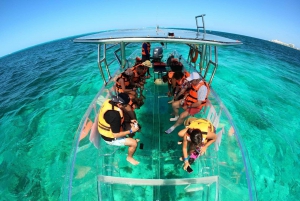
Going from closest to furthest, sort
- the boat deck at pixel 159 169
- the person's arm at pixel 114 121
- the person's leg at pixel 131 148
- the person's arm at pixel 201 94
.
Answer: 1. the boat deck at pixel 159 169
2. the person's arm at pixel 114 121
3. the person's leg at pixel 131 148
4. the person's arm at pixel 201 94

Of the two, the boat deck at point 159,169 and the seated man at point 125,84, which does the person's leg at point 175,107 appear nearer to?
the boat deck at point 159,169

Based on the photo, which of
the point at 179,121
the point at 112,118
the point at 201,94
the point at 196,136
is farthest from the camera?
the point at 179,121

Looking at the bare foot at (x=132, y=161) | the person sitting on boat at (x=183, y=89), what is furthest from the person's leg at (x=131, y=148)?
the person sitting on boat at (x=183, y=89)

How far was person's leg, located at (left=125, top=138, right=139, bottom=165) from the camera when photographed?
9.23ft

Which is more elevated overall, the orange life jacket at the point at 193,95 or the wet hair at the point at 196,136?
the orange life jacket at the point at 193,95

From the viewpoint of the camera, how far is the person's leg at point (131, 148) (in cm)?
281

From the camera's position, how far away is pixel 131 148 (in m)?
2.88

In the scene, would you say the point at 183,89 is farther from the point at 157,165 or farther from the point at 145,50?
the point at 145,50

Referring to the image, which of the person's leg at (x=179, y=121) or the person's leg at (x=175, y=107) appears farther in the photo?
the person's leg at (x=175, y=107)

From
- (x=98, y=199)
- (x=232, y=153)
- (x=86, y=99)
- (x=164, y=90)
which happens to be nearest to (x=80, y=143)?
(x=98, y=199)

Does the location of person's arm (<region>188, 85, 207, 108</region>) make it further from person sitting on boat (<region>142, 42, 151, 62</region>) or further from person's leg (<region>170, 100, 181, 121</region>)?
person sitting on boat (<region>142, 42, 151, 62</region>)

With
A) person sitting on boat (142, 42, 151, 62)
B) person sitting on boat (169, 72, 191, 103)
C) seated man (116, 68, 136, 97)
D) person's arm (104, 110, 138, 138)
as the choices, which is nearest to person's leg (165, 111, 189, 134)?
person sitting on boat (169, 72, 191, 103)

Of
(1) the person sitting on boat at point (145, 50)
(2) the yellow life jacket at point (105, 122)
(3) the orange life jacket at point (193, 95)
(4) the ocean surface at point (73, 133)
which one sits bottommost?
(4) the ocean surface at point (73, 133)

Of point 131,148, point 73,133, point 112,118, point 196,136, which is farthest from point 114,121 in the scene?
point 73,133
